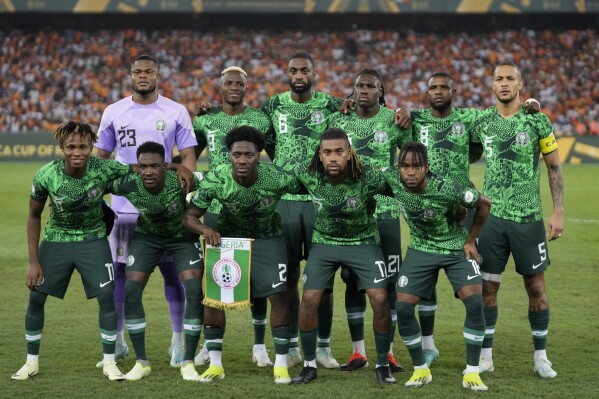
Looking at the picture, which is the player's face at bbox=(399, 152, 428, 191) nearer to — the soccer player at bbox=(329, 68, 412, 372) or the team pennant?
the soccer player at bbox=(329, 68, 412, 372)

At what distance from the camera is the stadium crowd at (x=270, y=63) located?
123 feet

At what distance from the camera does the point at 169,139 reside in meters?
8.81

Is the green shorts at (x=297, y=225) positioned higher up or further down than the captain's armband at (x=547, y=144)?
further down

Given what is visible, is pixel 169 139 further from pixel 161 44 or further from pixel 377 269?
pixel 161 44

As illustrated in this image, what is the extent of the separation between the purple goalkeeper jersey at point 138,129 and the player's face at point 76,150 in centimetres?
93

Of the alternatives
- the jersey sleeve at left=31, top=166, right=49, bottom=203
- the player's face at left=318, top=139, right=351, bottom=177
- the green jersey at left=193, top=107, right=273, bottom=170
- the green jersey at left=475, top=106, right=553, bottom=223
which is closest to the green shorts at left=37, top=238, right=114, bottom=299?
the jersey sleeve at left=31, top=166, right=49, bottom=203

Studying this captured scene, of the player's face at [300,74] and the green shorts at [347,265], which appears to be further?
the player's face at [300,74]

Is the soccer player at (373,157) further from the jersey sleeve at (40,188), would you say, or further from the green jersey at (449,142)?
the jersey sleeve at (40,188)

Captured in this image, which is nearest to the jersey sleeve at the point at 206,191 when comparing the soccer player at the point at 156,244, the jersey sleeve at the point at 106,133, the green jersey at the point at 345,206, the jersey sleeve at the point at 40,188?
the soccer player at the point at 156,244

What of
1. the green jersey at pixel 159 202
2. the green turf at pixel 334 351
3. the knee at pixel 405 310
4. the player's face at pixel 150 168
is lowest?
the green turf at pixel 334 351

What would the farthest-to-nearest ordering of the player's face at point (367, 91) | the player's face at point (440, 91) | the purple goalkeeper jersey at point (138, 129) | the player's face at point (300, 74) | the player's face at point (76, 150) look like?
1. the purple goalkeeper jersey at point (138, 129)
2. the player's face at point (300, 74)
3. the player's face at point (440, 91)
4. the player's face at point (367, 91)
5. the player's face at point (76, 150)

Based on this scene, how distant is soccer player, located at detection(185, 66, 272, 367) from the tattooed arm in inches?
98.0

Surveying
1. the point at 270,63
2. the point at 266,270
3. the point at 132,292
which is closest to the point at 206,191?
the point at 266,270

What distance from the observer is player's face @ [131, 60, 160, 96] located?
28.3 ft
